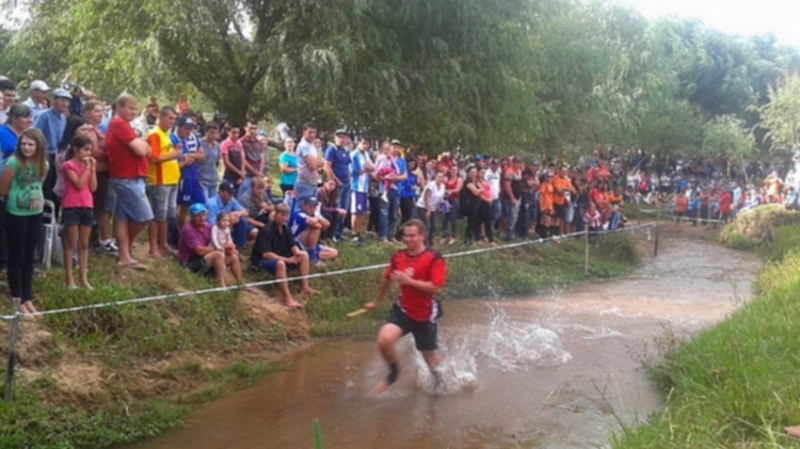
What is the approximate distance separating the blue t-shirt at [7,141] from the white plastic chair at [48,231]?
2.54 ft

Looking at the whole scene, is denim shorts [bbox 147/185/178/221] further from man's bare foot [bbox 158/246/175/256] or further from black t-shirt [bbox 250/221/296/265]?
black t-shirt [bbox 250/221/296/265]

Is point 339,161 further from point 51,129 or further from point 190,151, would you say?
point 51,129

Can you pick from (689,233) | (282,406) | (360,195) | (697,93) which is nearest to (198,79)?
(360,195)

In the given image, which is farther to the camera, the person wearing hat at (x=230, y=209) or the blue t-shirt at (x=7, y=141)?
the person wearing hat at (x=230, y=209)

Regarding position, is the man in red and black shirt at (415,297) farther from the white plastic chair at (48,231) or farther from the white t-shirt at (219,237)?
the white plastic chair at (48,231)

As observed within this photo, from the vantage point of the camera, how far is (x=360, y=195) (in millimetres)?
14664

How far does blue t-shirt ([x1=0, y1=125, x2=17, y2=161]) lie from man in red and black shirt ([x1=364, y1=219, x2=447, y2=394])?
13.6ft

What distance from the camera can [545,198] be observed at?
20.3 m

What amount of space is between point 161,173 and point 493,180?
30.0 feet

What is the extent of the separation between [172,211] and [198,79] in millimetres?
6032

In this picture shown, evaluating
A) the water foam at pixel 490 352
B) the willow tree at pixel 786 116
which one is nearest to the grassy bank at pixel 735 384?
the water foam at pixel 490 352

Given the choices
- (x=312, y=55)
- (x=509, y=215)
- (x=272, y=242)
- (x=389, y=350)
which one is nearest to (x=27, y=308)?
(x=389, y=350)

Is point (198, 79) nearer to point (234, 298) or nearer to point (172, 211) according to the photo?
point (172, 211)

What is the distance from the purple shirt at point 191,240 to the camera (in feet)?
35.5
